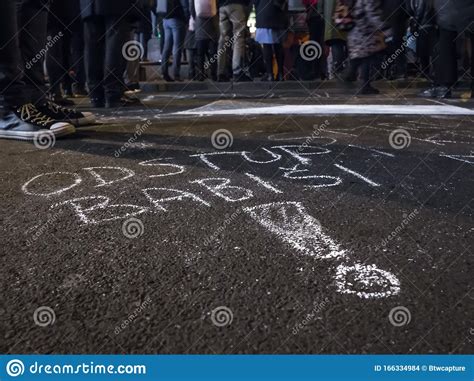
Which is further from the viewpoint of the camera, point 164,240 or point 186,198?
point 186,198

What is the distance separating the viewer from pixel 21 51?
3.26 meters

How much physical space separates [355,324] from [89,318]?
512mm

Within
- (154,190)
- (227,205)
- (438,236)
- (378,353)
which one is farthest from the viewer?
(154,190)

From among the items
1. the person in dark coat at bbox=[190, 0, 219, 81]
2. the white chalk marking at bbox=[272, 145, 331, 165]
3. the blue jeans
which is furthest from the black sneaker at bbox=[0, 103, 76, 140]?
the blue jeans

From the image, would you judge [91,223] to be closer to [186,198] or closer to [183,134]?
[186,198]

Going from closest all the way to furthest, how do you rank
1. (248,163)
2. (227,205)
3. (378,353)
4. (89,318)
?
1. (378,353)
2. (89,318)
3. (227,205)
4. (248,163)

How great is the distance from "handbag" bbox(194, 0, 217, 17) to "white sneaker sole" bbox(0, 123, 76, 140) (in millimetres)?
4492

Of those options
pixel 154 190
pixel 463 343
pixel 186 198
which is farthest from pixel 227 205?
pixel 463 343

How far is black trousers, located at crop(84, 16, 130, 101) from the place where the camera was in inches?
170

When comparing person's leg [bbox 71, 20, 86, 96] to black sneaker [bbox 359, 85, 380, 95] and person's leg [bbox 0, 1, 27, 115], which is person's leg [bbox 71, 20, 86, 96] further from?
black sneaker [bbox 359, 85, 380, 95]

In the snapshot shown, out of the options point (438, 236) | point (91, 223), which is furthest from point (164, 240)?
point (438, 236)

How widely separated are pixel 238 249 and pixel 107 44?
3438 mm

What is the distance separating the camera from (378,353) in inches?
36.8

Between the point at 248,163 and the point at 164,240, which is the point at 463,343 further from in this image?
the point at 248,163
